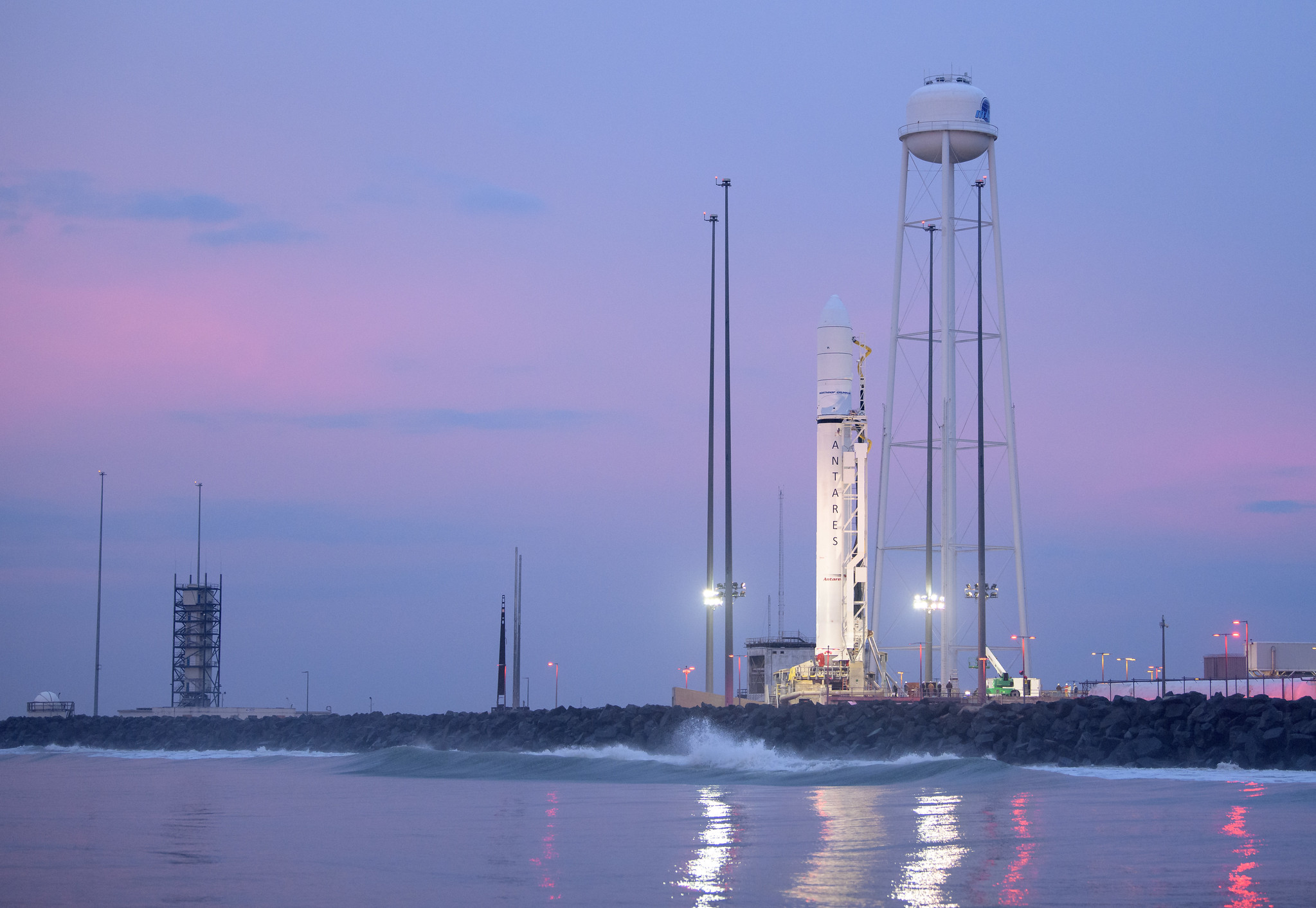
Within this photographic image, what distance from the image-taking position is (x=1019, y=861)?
56.4 feet

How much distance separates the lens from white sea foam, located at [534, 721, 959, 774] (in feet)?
127

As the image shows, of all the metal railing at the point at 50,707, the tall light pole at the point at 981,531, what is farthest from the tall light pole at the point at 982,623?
the metal railing at the point at 50,707

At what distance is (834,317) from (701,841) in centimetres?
3909

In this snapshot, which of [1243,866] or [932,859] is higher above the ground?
[1243,866]

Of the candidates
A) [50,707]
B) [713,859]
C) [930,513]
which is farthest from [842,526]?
[50,707]

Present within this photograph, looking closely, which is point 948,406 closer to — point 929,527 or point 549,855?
point 929,527

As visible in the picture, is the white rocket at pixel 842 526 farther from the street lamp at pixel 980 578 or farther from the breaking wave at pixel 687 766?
the breaking wave at pixel 687 766

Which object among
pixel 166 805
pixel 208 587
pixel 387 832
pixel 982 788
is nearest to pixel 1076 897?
pixel 387 832

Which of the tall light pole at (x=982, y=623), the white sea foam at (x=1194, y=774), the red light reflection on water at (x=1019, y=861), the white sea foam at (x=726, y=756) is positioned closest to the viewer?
the red light reflection on water at (x=1019, y=861)

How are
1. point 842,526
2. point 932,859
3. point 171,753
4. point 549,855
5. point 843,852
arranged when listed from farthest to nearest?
point 171,753, point 842,526, point 549,855, point 843,852, point 932,859

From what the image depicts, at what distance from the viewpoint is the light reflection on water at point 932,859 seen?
48.9 ft

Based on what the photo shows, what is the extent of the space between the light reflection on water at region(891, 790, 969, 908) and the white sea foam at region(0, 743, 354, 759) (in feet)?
126

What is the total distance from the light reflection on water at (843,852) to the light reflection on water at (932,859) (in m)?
0.43

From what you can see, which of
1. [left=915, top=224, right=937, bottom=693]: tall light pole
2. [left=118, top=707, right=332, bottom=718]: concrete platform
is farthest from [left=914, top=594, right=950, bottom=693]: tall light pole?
[left=118, top=707, right=332, bottom=718]: concrete platform
